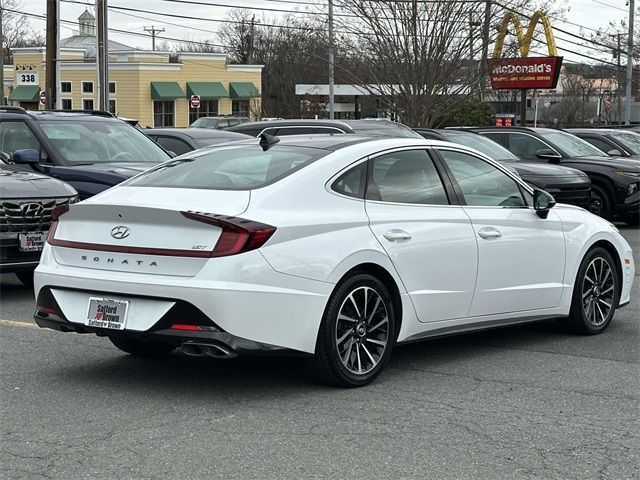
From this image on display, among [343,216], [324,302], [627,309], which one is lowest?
[627,309]

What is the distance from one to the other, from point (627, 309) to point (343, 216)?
4.22 meters

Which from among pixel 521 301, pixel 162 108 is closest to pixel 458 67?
pixel 521 301

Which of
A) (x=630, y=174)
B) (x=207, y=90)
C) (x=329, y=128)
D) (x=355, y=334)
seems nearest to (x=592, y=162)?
(x=630, y=174)

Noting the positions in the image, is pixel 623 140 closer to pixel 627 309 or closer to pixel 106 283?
pixel 627 309

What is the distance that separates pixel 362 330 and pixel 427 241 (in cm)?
81

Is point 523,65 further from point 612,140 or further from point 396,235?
point 396,235

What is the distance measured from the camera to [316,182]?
6.18 metres

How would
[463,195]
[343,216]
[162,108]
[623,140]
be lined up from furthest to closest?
[162,108], [623,140], [463,195], [343,216]

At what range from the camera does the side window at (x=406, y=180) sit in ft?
21.6

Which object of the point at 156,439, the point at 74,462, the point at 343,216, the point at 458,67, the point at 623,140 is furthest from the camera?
the point at 458,67

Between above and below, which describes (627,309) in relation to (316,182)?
below

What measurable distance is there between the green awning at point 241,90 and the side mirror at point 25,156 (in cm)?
5448

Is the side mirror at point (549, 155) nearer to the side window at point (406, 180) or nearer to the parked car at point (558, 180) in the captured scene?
the parked car at point (558, 180)

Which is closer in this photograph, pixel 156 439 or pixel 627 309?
pixel 156 439
